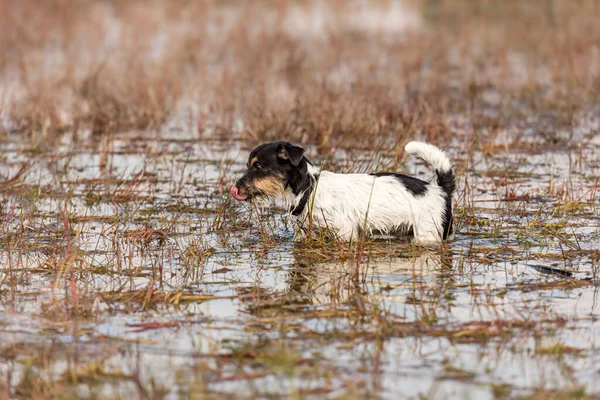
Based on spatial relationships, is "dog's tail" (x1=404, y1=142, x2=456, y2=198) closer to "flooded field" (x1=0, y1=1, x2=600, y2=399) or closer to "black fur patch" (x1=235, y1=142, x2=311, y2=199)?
"flooded field" (x1=0, y1=1, x2=600, y2=399)

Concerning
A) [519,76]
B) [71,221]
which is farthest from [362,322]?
[519,76]

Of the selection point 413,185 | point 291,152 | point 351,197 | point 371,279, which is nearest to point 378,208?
point 351,197

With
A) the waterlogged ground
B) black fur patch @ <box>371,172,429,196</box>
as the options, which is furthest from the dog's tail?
the waterlogged ground

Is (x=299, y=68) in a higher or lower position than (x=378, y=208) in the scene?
higher

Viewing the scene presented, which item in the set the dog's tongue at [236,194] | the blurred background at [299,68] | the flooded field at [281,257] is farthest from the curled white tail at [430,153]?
the blurred background at [299,68]

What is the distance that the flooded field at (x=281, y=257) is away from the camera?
463cm

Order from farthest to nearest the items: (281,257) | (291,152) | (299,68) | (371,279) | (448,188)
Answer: (299,68) < (448,188) < (291,152) < (281,257) < (371,279)

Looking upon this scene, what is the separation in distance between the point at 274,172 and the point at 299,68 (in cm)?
1049

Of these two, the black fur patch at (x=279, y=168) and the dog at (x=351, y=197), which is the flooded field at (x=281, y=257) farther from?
the black fur patch at (x=279, y=168)

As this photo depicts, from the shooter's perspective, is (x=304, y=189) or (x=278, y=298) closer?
(x=278, y=298)

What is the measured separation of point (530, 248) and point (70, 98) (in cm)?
942

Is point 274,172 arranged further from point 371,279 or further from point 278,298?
point 278,298

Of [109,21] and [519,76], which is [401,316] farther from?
[109,21]

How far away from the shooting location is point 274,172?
24.1 feet
